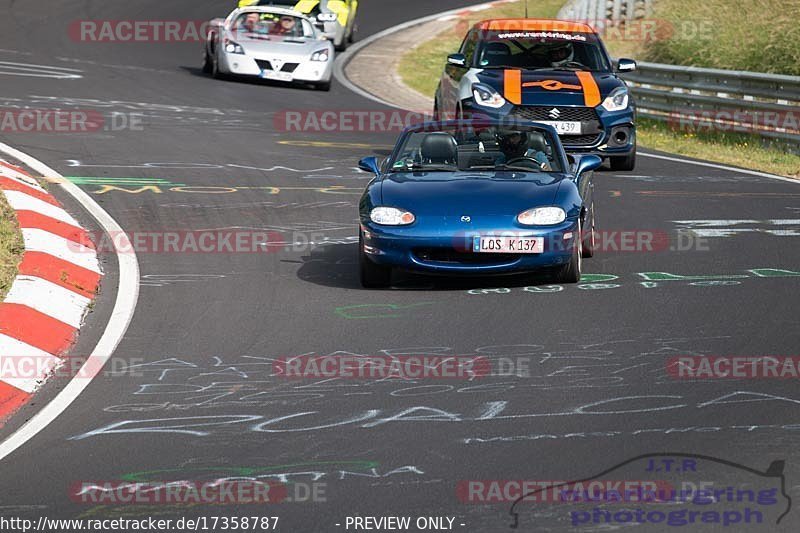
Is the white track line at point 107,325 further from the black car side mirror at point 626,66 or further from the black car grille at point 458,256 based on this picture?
the black car side mirror at point 626,66

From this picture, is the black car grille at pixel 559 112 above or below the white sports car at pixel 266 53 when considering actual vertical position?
above

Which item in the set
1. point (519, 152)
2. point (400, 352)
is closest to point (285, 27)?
point (519, 152)

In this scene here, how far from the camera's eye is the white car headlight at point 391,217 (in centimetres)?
1051

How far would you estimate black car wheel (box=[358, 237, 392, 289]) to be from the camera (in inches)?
419

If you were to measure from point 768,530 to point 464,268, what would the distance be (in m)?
5.01

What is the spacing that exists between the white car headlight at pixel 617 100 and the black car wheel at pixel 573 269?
22.0 feet

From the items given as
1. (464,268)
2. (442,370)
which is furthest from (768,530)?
(464,268)

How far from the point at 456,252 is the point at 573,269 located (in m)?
0.88

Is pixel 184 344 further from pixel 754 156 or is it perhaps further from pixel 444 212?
pixel 754 156

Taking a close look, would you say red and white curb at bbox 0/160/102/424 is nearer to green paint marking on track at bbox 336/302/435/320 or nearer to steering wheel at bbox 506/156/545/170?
green paint marking on track at bbox 336/302/435/320

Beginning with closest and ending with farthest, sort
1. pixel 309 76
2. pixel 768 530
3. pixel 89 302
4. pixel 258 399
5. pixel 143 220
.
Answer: pixel 768 530 → pixel 258 399 → pixel 89 302 → pixel 143 220 → pixel 309 76

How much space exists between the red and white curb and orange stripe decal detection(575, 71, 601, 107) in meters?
6.56

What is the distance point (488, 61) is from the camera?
17.8 meters

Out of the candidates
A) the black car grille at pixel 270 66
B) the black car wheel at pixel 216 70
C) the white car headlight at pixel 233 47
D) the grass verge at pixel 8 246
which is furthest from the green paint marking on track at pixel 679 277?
the black car wheel at pixel 216 70
